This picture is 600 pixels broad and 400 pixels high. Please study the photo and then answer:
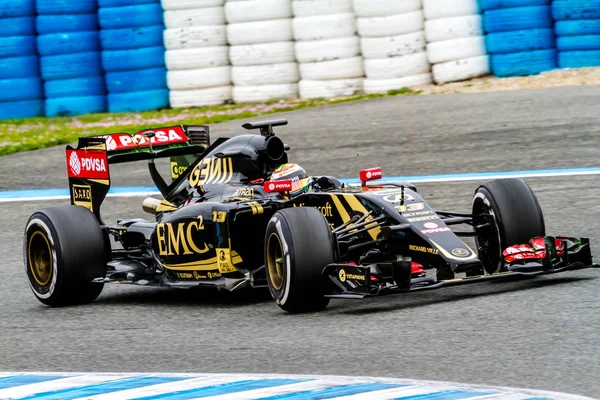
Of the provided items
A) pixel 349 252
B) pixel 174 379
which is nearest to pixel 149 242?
pixel 349 252

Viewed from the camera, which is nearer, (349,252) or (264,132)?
(349,252)

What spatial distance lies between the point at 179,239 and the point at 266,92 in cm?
1008

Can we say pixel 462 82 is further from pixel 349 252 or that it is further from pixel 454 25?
pixel 349 252

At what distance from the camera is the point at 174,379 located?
17.5ft

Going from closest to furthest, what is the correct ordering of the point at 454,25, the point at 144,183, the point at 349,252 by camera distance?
the point at 349,252 → the point at 144,183 → the point at 454,25

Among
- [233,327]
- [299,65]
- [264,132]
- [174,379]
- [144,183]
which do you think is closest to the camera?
[174,379]

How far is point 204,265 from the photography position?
7.46m

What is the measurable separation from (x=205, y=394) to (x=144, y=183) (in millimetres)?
8750

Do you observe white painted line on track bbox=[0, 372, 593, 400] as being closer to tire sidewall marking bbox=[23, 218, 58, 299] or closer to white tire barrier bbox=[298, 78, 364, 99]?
tire sidewall marking bbox=[23, 218, 58, 299]

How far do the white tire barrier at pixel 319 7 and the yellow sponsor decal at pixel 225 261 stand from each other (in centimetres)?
987

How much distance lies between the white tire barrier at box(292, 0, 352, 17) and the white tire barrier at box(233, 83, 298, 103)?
117 centimetres

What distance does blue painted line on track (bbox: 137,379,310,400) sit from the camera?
16.3 feet

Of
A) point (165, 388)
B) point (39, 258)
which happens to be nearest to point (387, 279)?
point (165, 388)

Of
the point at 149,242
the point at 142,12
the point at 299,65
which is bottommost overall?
the point at 149,242
